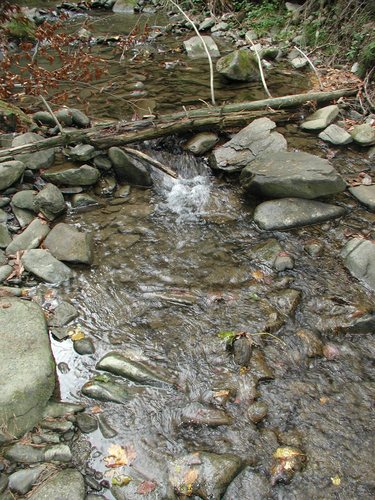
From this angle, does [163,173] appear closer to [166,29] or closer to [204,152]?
[204,152]

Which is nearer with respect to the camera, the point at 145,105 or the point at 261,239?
the point at 261,239

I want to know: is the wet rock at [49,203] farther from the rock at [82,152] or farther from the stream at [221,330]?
the rock at [82,152]

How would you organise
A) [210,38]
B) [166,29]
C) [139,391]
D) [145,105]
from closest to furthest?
1. [139,391]
2. [145,105]
3. [210,38]
4. [166,29]

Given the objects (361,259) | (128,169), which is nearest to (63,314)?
(128,169)

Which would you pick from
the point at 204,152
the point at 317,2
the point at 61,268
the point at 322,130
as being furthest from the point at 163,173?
the point at 317,2

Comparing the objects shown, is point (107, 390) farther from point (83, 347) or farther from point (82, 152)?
point (82, 152)

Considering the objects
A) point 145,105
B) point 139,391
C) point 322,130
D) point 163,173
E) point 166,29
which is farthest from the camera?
point 166,29

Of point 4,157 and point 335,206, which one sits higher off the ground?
point 4,157

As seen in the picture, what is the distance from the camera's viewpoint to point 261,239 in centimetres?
484

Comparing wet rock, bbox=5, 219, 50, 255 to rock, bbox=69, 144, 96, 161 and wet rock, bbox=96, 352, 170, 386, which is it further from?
wet rock, bbox=96, 352, 170, 386

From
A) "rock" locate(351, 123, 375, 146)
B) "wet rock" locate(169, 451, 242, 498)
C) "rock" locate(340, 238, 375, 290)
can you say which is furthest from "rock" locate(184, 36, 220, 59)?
"wet rock" locate(169, 451, 242, 498)

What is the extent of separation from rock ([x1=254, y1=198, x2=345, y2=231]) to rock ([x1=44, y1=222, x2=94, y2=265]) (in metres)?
2.02

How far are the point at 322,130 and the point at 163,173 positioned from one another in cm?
278

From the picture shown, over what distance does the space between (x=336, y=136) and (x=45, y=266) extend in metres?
4.76
